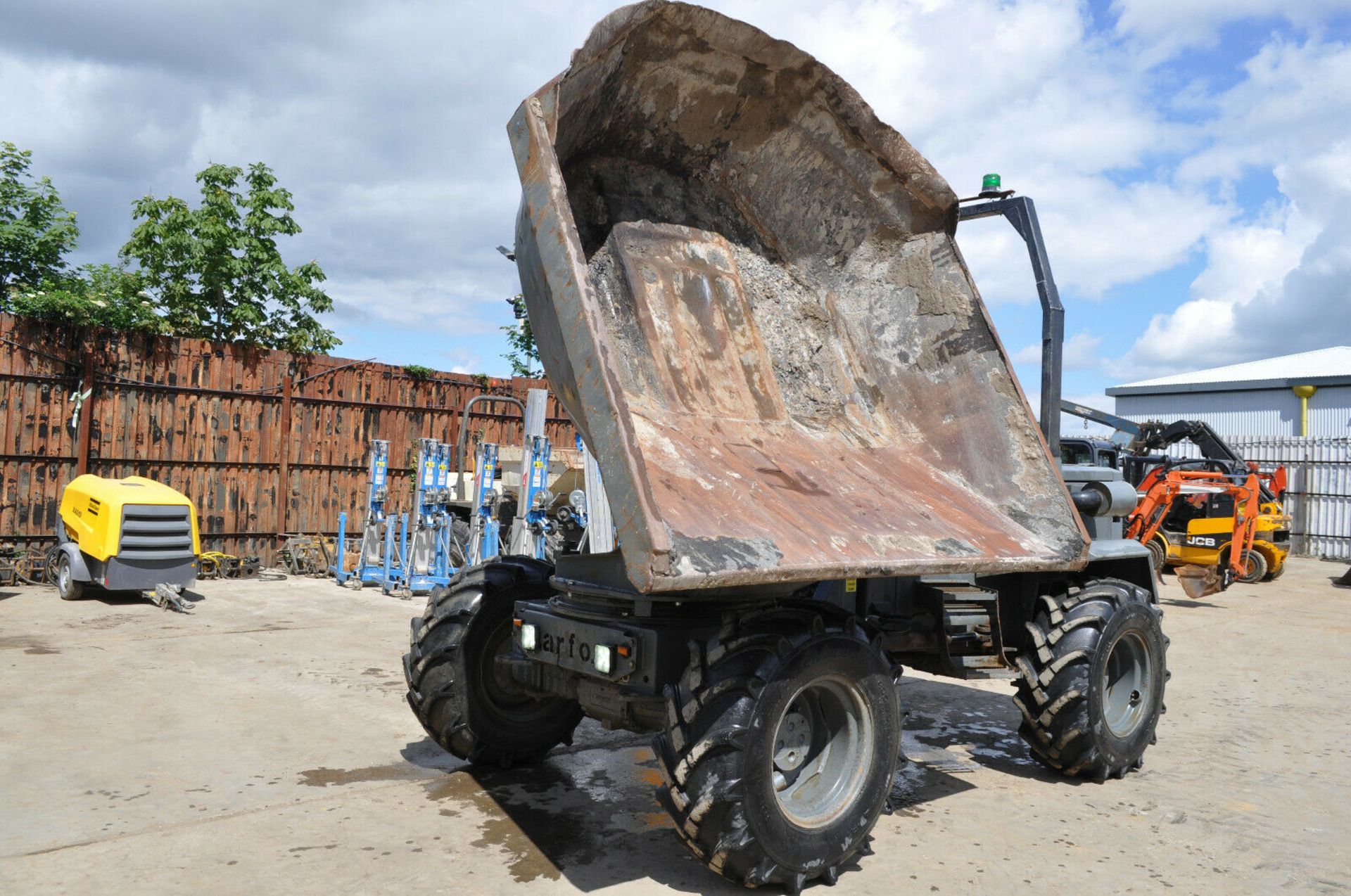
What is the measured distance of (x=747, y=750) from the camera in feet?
11.4

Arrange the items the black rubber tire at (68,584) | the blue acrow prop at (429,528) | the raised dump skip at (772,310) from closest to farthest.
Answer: the raised dump skip at (772,310) → the black rubber tire at (68,584) → the blue acrow prop at (429,528)

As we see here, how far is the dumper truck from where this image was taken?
11.6 feet

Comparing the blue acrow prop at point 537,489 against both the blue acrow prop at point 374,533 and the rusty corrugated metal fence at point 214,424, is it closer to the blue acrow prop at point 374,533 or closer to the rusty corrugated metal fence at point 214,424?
the blue acrow prop at point 374,533

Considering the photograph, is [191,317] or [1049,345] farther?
[191,317]

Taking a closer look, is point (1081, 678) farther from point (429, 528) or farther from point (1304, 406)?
point (1304, 406)

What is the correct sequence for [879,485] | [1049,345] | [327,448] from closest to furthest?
1. [879,485]
2. [1049,345]
3. [327,448]

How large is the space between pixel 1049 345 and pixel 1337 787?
281 centimetres

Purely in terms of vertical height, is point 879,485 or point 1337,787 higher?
point 879,485

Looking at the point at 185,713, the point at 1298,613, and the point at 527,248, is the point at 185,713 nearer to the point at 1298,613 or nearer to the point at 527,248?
the point at 527,248

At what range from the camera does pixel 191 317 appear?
19.8 metres

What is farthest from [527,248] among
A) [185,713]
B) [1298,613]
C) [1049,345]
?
[1298,613]

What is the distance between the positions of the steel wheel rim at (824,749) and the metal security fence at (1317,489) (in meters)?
21.4

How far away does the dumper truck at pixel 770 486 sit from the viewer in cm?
354

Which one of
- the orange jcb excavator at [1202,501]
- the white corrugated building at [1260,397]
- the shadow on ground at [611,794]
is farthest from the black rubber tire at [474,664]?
the white corrugated building at [1260,397]
